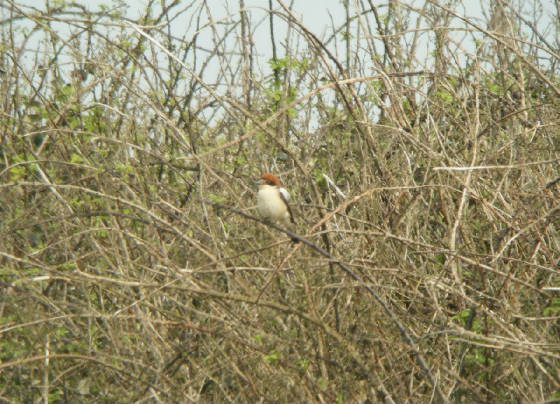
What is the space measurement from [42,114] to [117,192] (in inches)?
39.3

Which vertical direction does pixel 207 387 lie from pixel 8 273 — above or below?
below

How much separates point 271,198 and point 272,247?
73 cm

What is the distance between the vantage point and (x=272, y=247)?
4.15 m

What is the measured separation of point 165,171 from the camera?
5.41 m

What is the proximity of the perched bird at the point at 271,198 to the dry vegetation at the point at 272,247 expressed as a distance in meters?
0.13

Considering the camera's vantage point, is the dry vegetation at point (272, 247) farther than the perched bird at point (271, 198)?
No

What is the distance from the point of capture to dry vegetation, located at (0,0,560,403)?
3.42 m

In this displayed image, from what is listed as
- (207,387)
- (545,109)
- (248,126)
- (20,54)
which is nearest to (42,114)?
(20,54)

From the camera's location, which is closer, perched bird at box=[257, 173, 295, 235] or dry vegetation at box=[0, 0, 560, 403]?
dry vegetation at box=[0, 0, 560, 403]

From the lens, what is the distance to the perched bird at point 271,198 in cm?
468

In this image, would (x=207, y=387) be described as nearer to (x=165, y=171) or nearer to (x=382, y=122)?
(x=165, y=171)

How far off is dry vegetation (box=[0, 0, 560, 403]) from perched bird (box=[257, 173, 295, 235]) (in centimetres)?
13

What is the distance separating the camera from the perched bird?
15.4 feet

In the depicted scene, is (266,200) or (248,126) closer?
(266,200)
